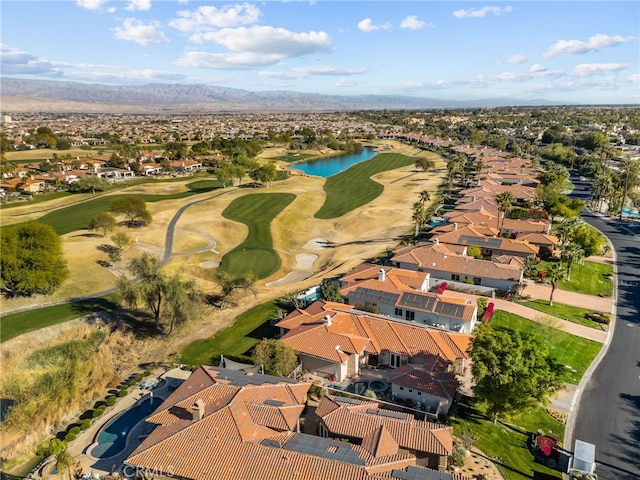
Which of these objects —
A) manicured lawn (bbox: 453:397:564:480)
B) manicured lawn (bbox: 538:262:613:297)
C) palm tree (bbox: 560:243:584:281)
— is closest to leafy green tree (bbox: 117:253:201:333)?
manicured lawn (bbox: 453:397:564:480)

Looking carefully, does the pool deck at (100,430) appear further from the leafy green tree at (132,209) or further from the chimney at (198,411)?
the leafy green tree at (132,209)

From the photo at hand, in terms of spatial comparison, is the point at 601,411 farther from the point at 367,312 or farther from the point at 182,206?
the point at 182,206

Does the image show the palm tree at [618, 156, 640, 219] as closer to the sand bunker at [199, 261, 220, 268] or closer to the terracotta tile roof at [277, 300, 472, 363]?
the terracotta tile roof at [277, 300, 472, 363]

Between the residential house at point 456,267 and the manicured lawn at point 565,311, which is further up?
the residential house at point 456,267


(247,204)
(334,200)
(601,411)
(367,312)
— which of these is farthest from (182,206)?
(601,411)

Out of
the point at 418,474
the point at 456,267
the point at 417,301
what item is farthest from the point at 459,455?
the point at 456,267

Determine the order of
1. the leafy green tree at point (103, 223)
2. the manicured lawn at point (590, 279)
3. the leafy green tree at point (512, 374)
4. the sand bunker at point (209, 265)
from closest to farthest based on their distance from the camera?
the leafy green tree at point (512, 374) → the manicured lawn at point (590, 279) → the sand bunker at point (209, 265) → the leafy green tree at point (103, 223)

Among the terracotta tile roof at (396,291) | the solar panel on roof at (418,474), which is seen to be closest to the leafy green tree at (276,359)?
the terracotta tile roof at (396,291)

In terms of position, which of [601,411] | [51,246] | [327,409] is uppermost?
[51,246]
